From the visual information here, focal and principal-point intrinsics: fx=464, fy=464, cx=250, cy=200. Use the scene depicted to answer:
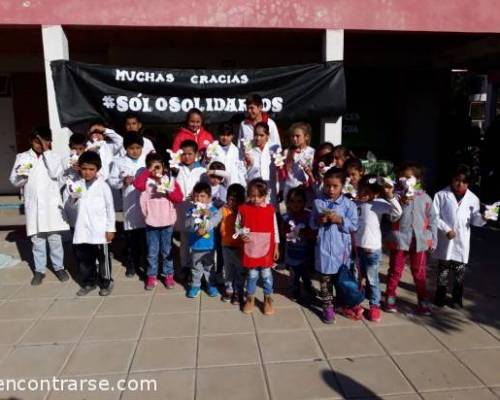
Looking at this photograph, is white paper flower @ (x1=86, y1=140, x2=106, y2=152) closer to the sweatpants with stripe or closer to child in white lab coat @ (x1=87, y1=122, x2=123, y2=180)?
child in white lab coat @ (x1=87, y1=122, x2=123, y2=180)

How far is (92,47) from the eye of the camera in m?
9.01

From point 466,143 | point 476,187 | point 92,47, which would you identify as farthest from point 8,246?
point 466,143

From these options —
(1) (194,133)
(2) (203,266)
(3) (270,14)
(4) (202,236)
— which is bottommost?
(2) (203,266)

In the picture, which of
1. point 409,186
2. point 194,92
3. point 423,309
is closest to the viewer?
point 409,186

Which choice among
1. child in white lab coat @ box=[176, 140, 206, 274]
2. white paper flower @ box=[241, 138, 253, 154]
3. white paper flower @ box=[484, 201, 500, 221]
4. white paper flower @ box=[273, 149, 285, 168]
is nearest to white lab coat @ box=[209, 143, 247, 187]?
white paper flower @ box=[241, 138, 253, 154]

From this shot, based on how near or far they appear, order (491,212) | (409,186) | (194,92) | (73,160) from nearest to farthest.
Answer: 1. (409,186)
2. (491,212)
3. (73,160)
4. (194,92)

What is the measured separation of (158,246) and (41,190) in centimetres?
141

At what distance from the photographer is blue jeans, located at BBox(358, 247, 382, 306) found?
4.15 metres

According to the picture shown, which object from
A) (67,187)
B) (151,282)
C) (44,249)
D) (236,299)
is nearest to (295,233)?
(236,299)

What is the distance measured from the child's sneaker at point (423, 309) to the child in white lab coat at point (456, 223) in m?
0.30

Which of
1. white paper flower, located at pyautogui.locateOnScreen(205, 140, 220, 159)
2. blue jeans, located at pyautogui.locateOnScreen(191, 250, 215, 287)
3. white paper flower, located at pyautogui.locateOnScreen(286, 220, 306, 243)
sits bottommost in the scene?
blue jeans, located at pyautogui.locateOnScreen(191, 250, 215, 287)

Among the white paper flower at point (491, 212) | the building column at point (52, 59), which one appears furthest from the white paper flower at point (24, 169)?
the white paper flower at point (491, 212)

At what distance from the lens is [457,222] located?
4.30 m

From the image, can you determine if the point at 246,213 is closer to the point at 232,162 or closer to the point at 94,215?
the point at 232,162
